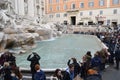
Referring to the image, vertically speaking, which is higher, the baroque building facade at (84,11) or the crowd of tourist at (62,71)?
the baroque building facade at (84,11)

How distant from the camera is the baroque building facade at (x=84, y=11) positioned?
45.2m

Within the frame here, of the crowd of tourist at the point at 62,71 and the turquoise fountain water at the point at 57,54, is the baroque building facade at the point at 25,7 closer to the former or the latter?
the turquoise fountain water at the point at 57,54

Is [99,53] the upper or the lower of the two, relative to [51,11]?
lower

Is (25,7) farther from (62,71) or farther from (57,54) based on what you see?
(62,71)

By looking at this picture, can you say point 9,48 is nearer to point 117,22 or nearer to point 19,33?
point 19,33

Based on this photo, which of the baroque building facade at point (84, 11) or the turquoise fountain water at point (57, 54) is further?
the baroque building facade at point (84, 11)

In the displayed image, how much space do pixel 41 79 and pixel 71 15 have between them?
4777cm

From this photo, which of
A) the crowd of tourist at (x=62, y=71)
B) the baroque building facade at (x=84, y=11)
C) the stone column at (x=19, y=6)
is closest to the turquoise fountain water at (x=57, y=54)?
the crowd of tourist at (x=62, y=71)

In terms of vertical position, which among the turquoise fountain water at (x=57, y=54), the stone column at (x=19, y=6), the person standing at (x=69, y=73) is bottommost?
the turquoise fountain water at (x=57, y=54)

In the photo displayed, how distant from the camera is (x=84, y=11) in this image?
4962cm

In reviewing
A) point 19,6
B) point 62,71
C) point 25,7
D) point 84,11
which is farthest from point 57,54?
point 84,11

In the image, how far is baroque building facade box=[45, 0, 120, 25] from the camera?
4516 centimetres

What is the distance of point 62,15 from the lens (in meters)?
54.3

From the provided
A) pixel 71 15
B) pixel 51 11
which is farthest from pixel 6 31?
pixel 51 11
